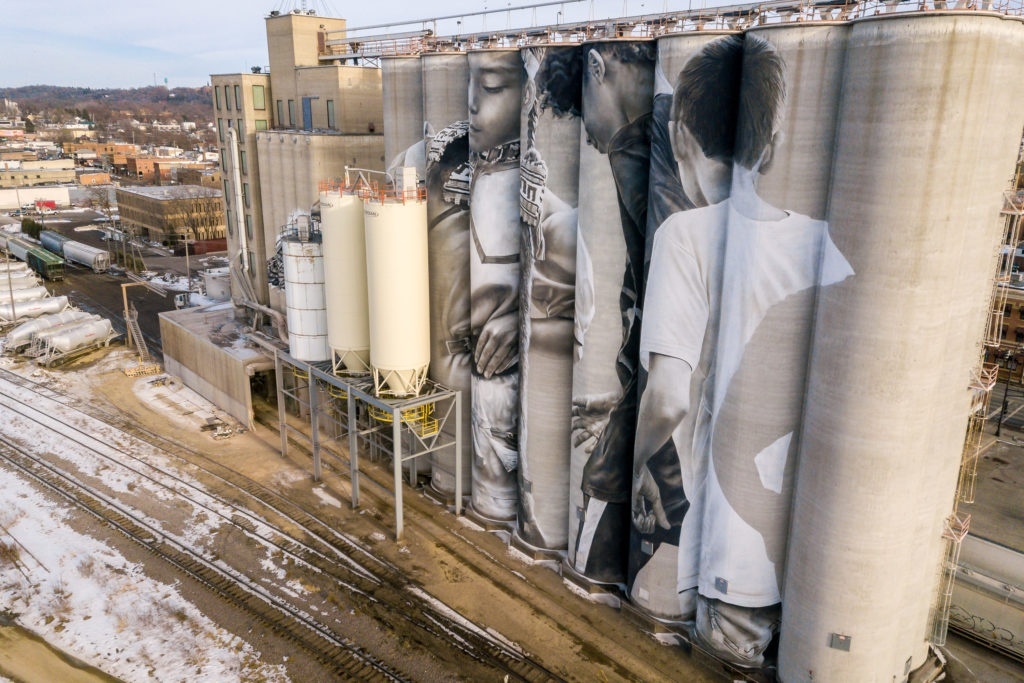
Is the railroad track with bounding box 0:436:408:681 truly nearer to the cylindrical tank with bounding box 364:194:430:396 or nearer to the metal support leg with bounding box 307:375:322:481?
the metal support leg with bounding box 307:375:322:481

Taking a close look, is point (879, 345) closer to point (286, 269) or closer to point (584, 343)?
point (584, 343)

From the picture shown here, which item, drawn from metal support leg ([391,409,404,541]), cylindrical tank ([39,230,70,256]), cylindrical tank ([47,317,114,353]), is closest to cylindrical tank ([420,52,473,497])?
metal support leg ([391,409,404,541])

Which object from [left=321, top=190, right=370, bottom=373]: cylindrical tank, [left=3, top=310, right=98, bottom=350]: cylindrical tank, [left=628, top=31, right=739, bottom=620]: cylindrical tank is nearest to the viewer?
[left=628, top=31, right=739, bottom=620]: cylindrical tank

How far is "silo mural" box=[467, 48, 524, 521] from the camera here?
2419cm

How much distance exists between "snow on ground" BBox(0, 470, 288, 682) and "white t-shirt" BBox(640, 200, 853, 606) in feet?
43.0

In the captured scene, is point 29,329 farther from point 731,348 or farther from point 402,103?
point 731,348

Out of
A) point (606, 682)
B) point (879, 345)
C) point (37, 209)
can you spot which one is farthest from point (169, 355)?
point (37, 209)

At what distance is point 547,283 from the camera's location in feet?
76.6

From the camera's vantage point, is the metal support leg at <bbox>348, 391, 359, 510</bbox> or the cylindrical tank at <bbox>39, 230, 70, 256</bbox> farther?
Answer: the cylindrical tank at <bbox>39, 230, 70, 256</bbox>

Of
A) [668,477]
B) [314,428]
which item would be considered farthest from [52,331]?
[668,477]

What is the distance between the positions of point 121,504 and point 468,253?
1806 cm

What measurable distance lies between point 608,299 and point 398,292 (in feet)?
27.4

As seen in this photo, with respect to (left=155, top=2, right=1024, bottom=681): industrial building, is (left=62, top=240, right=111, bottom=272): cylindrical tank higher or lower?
lower

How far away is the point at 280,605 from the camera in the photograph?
23578 millimetres
